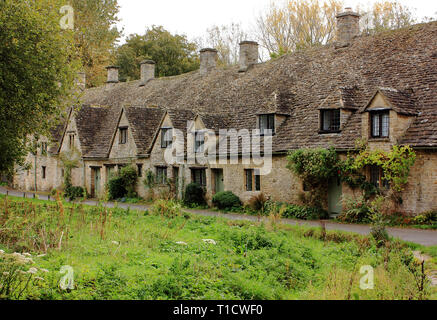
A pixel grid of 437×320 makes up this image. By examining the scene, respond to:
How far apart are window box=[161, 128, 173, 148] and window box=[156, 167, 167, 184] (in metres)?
1.61

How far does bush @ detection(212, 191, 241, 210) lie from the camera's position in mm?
27344

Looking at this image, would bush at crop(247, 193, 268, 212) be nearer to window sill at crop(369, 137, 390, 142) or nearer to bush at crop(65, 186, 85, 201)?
window sill at crop(369, 137, 390, 142)

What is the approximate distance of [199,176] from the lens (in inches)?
1208

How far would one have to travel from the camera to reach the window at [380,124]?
21766 millimetres

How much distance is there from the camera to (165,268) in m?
11.2

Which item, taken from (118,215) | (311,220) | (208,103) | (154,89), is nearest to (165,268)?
(118,215)

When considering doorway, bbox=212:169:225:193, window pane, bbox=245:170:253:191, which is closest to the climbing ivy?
window pane, bbox=245:170:253:191

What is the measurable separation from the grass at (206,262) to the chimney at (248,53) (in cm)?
A: 2105

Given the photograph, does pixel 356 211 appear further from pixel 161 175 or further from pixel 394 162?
pixel 161 175

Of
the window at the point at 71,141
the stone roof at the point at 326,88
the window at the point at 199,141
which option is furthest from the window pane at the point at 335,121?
the window at the point at 71,141

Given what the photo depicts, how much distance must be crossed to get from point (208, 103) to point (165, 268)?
2424 centimetres

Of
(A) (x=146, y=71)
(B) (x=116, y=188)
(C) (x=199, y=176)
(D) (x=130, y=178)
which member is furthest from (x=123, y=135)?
(A) (x=146, y=71)

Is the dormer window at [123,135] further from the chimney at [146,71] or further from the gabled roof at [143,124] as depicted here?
the chimney at [146,71]

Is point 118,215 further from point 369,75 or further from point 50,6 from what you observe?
point 369,75
